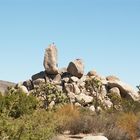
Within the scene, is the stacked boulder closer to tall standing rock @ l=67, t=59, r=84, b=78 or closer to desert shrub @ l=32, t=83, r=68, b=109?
tall standing rock @ l=67, t=59, r=84, b=78

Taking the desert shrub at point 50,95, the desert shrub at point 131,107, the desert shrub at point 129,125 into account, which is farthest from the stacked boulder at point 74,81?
the desert shrub at point 129,125

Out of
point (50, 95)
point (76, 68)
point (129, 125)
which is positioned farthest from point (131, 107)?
point (76, 68)

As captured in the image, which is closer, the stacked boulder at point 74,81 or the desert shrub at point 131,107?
the desert shrub at point 131,107

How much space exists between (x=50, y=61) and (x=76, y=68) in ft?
11.9

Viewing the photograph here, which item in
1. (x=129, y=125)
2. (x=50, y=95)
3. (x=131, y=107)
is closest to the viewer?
(x=129, y=125)

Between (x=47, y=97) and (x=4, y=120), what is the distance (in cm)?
3614

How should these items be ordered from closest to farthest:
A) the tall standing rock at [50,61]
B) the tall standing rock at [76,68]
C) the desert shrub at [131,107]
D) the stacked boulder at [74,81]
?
the desert shrub at [131,107] < the stacked boulder at [74,81] < the tall standing rock at [76,68] < the tall standing rock at [50,61]

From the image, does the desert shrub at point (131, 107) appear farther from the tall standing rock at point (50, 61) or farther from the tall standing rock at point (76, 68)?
the tall standing rock at point (50, 61)

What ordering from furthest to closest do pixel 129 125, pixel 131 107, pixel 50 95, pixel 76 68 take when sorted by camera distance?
1. pixel 76 68
2. pixel 50 95
3. pixel 131 107
4. pixel 129 125

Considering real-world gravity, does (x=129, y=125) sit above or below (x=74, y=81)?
below

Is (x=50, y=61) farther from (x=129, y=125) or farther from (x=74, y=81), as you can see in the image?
(x=129, y=125)

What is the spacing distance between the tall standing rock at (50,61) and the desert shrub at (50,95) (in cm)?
1007

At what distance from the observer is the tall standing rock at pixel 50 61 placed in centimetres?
6012

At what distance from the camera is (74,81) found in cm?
5784
